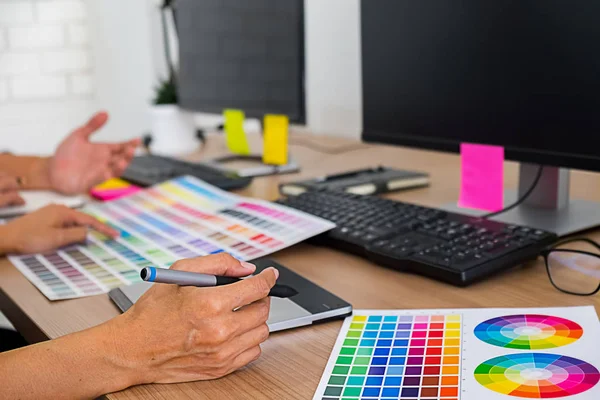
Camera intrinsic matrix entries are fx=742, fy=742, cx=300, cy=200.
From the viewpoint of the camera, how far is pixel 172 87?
2.01 meters

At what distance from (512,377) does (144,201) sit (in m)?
0.84

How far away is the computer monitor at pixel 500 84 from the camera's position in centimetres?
87

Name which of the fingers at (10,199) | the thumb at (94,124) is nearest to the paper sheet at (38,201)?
the fingers at (10,199)

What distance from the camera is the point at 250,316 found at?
66 cm

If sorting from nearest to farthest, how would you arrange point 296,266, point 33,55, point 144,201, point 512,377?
point 512,377 < point 296,266 < point 144,201 < point 33,55

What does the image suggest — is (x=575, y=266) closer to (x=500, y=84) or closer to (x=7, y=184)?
(x=500, y=84)

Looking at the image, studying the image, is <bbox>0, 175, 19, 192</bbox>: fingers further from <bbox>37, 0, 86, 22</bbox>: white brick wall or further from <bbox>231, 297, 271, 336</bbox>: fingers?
<bbox>37, 0, 86, 22</bbox>: white brick wall

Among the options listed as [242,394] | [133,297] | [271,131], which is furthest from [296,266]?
[271,131]

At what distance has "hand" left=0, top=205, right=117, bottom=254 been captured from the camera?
1.06 metres

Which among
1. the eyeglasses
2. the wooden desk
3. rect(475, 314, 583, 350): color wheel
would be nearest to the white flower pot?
the wooden desk

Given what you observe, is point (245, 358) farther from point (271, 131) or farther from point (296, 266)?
point (271, 131)

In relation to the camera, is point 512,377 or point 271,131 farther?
point 271,131

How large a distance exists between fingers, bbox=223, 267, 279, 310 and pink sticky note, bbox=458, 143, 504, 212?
0.45 m

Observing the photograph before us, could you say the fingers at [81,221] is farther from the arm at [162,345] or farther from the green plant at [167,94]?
the green plant at [167,94]
